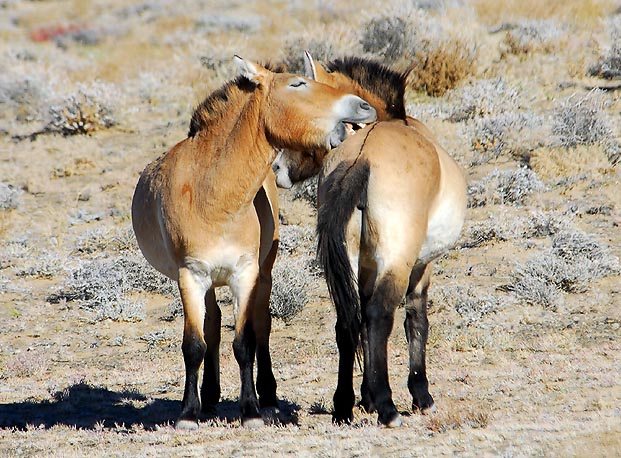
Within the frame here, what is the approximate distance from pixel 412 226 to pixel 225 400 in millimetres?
2720

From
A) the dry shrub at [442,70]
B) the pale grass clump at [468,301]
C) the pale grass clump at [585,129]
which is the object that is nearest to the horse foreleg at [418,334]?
the pale grass clump at [468,301]

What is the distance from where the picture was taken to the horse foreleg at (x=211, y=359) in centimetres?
700

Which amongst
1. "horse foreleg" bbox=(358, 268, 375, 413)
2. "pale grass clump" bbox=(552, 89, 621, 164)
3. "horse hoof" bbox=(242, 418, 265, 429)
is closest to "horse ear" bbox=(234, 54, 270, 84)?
"horse foreleg" bbox=(358, 268, 375, 413)

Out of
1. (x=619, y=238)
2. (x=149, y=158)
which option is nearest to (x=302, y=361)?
(x=619, y=238)

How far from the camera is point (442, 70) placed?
17.0m

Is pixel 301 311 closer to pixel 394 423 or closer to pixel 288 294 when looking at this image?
pixel 288 294

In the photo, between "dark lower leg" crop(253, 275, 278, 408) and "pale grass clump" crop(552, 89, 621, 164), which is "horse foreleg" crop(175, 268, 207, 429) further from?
"pale grass clump" crop(552, 89, 621, 164)

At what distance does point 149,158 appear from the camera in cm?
1596

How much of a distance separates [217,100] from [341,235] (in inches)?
57.2

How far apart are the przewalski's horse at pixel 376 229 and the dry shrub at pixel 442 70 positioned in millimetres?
10684

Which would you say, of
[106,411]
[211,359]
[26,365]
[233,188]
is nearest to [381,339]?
[233,188]

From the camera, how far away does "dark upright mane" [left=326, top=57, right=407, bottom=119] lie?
671 cm

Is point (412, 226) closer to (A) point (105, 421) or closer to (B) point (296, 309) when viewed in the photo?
(A) point (105, 421)

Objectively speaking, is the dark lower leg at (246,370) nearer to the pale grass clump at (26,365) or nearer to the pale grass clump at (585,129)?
the pale grass clump at (26,365)
